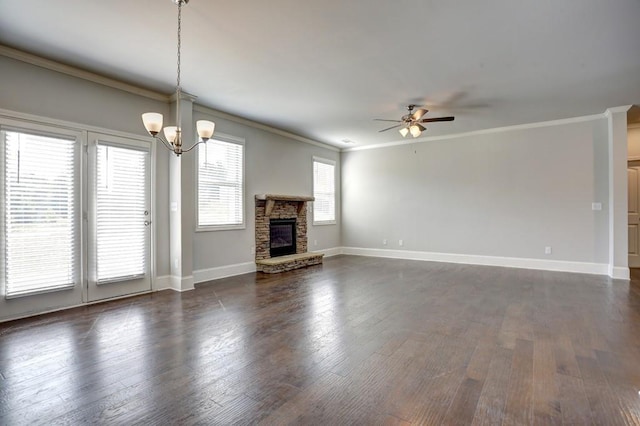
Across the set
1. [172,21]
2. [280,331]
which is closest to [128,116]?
[172,21]

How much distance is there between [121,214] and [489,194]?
690cm

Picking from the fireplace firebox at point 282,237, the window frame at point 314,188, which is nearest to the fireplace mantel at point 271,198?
the fireplace firebox at point 282,237

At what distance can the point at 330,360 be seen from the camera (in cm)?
263

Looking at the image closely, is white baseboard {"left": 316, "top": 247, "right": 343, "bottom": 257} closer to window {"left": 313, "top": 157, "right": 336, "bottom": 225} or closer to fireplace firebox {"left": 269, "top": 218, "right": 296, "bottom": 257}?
window {"left": 313, "top": 157, "right": 336, "bottom": 225}

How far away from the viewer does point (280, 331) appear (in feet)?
10.7

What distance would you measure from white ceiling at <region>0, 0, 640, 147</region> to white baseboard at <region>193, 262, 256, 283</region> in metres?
2.83

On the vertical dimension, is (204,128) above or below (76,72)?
below

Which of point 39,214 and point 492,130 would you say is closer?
point 39,214

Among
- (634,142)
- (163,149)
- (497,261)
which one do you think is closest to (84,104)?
(163,149)

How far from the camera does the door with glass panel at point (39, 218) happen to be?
11.7ft

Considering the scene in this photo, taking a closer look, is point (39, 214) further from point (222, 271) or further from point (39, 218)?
point (222, 271)

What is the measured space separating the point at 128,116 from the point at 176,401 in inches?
161

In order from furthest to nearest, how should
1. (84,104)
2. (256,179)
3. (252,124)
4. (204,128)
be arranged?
1. (256,179)
2. (252,124)
3. (84,104)
4. (204,128)

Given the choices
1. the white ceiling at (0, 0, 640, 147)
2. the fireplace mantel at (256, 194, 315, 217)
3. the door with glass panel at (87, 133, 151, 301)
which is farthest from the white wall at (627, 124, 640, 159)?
the door with glass panel at (87, 133, 151, 301)
